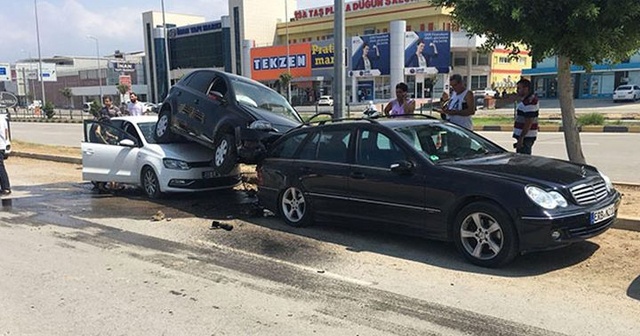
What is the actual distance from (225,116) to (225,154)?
2.01ft

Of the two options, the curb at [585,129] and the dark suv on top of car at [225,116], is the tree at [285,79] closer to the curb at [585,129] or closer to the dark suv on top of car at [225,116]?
the curb at [585,129]

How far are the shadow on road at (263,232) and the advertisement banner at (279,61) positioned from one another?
2221 inches

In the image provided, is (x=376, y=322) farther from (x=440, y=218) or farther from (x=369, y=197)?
(x=369, y=197)

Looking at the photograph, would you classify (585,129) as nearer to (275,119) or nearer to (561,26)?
(561,26)

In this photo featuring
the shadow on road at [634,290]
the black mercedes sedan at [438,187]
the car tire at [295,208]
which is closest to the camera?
the shadow on road at [634,290]

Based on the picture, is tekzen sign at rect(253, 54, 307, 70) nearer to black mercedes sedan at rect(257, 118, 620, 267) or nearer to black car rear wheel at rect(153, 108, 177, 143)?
black car rear wheel at rect(153, 108, 177, 143)

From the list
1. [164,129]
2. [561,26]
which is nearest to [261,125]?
[164,129]

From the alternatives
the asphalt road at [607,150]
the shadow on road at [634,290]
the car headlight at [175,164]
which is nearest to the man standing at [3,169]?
the car headlight at [175,164]

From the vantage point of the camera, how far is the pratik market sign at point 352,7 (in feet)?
229

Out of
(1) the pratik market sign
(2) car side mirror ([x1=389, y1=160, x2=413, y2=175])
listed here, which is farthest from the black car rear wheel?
(1) the pratik market sign

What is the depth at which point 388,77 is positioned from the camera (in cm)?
5972

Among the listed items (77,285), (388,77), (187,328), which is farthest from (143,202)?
(388,77)

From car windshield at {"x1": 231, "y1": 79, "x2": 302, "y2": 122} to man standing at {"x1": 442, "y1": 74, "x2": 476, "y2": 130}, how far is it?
8.13 ft

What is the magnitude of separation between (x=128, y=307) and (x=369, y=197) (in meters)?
2.90
